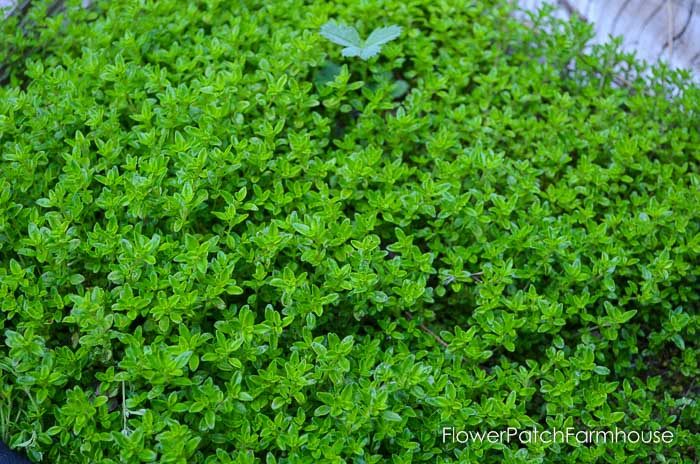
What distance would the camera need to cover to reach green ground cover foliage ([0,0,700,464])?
2.46m

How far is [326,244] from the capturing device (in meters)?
2.78

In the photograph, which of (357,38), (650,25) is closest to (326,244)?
(357,38)

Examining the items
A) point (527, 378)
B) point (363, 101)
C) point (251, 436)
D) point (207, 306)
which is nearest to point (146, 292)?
point (207, 306)

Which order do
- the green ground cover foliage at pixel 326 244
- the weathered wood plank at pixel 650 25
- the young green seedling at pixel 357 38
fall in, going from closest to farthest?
the green ground cover foliage at pixel 326 244 → the young green seedling at pixel 357 38 → the weathered wood plank at pixel 650 25

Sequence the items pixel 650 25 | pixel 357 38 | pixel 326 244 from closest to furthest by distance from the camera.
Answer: pixel 326 244 → pixel 357 38 → pixel 650 25

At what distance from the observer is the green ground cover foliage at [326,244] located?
2457 mm

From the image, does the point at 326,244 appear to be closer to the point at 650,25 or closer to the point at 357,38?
the point at 357,38

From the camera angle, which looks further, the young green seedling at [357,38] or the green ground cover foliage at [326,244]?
the young green seedling at [357,38]

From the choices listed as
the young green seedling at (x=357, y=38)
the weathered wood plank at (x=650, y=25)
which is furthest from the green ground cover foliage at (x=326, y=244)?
the weathered wood plank at (x=650, y=25)

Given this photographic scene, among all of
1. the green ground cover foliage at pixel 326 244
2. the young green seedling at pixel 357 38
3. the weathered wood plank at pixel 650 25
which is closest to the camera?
the green ground cover foliage at pixel 326 244

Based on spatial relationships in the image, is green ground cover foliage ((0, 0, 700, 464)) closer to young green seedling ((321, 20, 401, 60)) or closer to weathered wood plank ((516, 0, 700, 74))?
young green seedling ((321, 20, 401, 60))

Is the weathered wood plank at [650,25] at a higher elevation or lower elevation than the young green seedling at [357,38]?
higher

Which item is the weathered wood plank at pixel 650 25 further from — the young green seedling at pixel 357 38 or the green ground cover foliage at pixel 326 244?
the young green seedling at pixel 357 38

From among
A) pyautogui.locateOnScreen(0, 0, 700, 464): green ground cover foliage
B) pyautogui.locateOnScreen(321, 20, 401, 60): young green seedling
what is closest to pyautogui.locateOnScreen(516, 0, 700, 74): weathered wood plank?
pyautogui.locateOnScreen(0, 0, 700, 464): green ground cover foliage
